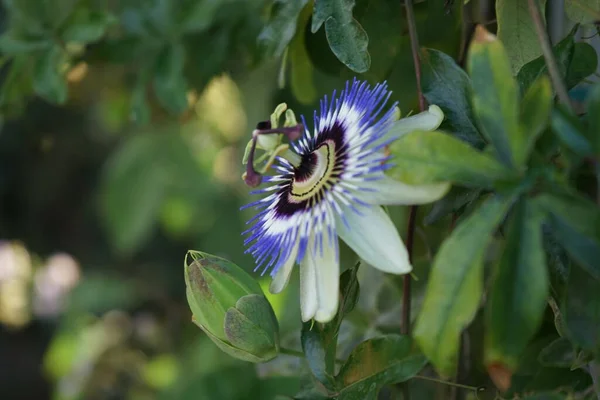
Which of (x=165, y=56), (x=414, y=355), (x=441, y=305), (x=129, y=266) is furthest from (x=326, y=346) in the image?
(x=129, y=266)

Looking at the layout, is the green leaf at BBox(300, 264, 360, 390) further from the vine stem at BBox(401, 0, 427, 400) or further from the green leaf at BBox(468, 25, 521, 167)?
the green leaf at BBox(468, 25, 521, 167)

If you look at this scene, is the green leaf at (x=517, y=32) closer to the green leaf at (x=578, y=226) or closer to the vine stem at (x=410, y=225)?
the vine stem at (x=410, y=225)

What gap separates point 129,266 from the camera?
94.1 inches

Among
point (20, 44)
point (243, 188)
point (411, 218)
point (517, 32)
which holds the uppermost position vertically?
point (20, 44)

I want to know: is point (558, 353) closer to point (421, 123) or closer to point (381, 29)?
point (421, 123)

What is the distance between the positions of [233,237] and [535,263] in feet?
5.02

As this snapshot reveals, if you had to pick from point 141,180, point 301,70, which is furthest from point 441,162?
point 141,180

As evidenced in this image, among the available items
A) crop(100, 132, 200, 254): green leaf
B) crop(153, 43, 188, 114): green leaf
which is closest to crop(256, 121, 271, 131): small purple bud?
crop(153, 43, 188, 114): green leaf

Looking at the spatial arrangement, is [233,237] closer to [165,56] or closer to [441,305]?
[165,56]

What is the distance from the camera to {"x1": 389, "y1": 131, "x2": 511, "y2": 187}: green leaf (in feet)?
1.15

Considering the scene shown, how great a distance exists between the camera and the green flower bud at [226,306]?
0.49 meters

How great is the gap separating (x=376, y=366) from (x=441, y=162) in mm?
180

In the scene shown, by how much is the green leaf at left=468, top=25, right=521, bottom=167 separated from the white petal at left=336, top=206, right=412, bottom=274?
0.30ft

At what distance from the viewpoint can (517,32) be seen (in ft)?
1.73
